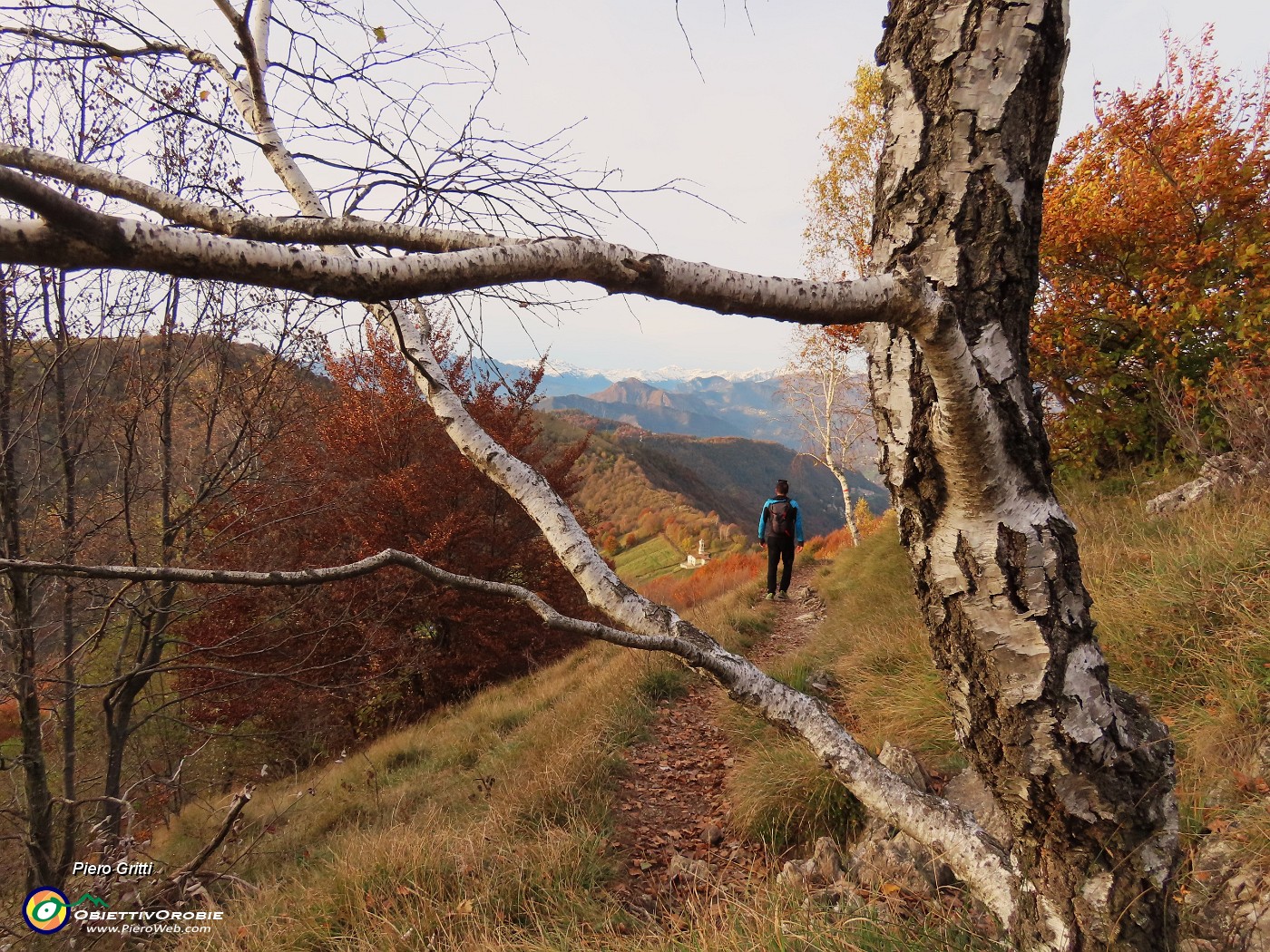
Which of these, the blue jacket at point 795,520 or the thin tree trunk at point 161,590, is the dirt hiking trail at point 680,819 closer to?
the blue jacket at point 795,520

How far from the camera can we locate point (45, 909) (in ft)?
10.6

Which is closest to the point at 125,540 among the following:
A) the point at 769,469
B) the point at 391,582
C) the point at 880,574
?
the point at 391,582

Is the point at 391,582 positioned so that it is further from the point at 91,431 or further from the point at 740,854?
the point at 740,854

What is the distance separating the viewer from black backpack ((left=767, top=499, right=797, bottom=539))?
859 centimetres

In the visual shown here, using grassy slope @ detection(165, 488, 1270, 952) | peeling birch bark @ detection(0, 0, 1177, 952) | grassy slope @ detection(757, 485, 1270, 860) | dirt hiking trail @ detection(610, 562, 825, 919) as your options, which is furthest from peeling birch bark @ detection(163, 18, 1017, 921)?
grassy slope @ detection(757, 485, 1270, 860)

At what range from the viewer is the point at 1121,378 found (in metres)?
6.88

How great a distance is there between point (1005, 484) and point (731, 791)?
10.9 ft

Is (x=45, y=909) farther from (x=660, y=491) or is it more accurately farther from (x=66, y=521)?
(x=660, y=491)

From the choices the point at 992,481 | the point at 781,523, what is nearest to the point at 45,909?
the point at 992,481

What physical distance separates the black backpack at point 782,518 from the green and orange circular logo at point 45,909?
7999 mm

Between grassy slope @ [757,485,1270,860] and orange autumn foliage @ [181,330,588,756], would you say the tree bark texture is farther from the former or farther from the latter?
orange autumn foliage @ [181,330,588,756]

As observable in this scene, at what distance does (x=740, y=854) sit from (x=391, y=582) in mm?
5625

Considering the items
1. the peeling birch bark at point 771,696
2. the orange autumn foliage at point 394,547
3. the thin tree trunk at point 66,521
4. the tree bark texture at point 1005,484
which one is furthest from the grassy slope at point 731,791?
the orange autumn foliage at point 394,547

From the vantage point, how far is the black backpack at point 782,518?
338 inches
